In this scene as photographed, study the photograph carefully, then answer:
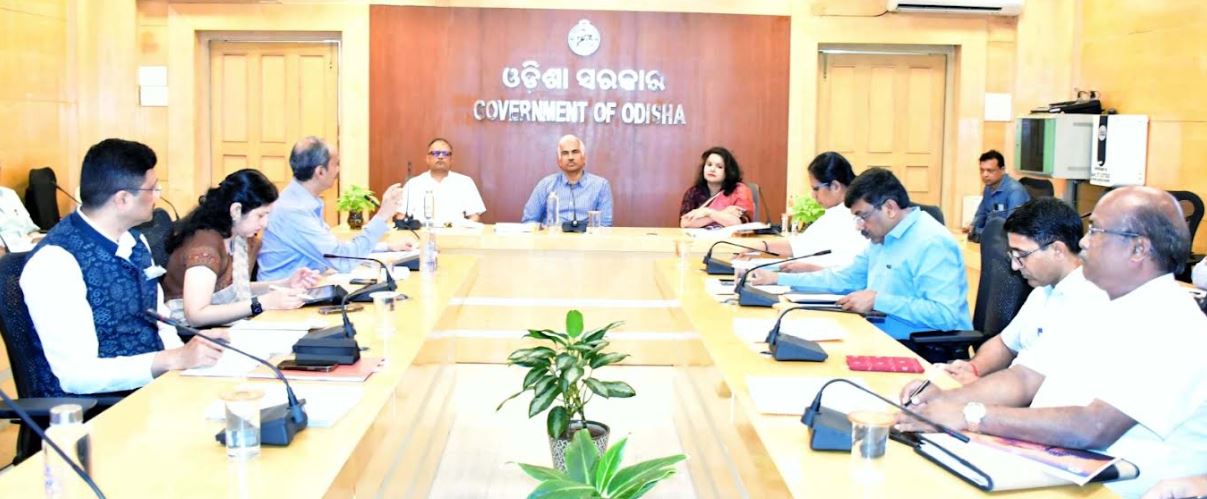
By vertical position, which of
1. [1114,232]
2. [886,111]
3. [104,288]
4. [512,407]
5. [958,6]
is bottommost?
[512,407]

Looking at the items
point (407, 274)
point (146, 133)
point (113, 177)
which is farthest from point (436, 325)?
point (146, 133)

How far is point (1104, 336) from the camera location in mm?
2156

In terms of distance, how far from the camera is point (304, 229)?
4.51 meters

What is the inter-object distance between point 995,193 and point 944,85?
1.39m

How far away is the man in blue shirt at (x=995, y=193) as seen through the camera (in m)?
7.10

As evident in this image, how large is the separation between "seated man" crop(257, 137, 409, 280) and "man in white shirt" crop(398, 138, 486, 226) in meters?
2.34

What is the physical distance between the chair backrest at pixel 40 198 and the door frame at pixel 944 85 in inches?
210

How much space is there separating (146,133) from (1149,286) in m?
7.42

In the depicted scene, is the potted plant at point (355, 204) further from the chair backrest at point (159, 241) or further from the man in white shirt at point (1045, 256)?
the man in white shirt at point (1045, 256)

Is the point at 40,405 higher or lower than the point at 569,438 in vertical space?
higher

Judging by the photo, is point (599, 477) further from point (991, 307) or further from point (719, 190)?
point (719, 190)

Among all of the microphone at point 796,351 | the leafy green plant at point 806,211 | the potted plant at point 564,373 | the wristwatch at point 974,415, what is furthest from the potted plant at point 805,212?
the wristwatch at point 974,415

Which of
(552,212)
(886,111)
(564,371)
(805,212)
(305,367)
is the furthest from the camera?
(886,111)

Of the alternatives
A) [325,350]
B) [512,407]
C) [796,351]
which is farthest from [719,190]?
[325,350]
